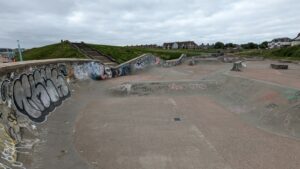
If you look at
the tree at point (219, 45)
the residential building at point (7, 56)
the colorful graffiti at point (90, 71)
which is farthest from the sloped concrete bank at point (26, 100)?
the tree at point (219, 45)

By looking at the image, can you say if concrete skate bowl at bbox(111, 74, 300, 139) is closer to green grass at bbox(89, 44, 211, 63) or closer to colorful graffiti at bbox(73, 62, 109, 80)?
colorful graffiti at bbox(73, 62, 109, 80)

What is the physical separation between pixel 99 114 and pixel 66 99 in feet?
10.1

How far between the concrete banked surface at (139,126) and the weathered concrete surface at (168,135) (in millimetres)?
29

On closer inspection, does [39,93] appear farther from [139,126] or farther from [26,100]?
[139,126]

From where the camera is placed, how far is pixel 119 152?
706cm

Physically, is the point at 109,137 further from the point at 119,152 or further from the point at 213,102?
the point at 213,102

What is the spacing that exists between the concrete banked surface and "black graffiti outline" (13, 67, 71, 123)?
5 centimetres

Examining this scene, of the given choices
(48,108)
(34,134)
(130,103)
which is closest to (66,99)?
(48,108)

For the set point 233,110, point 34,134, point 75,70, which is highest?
point 75,70

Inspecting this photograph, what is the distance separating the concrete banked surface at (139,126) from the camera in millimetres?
6500

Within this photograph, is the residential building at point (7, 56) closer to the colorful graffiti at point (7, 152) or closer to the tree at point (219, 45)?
the colorful graffiti at point (7, 152)

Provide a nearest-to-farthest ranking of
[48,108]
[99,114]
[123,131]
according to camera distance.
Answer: [123,131] → [48,108] → [99,114]

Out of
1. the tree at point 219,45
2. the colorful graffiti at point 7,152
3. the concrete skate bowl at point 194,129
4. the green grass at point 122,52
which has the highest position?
the tree at point 219,45

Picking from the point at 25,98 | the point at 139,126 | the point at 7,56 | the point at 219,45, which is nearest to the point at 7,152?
the point at 25,98
